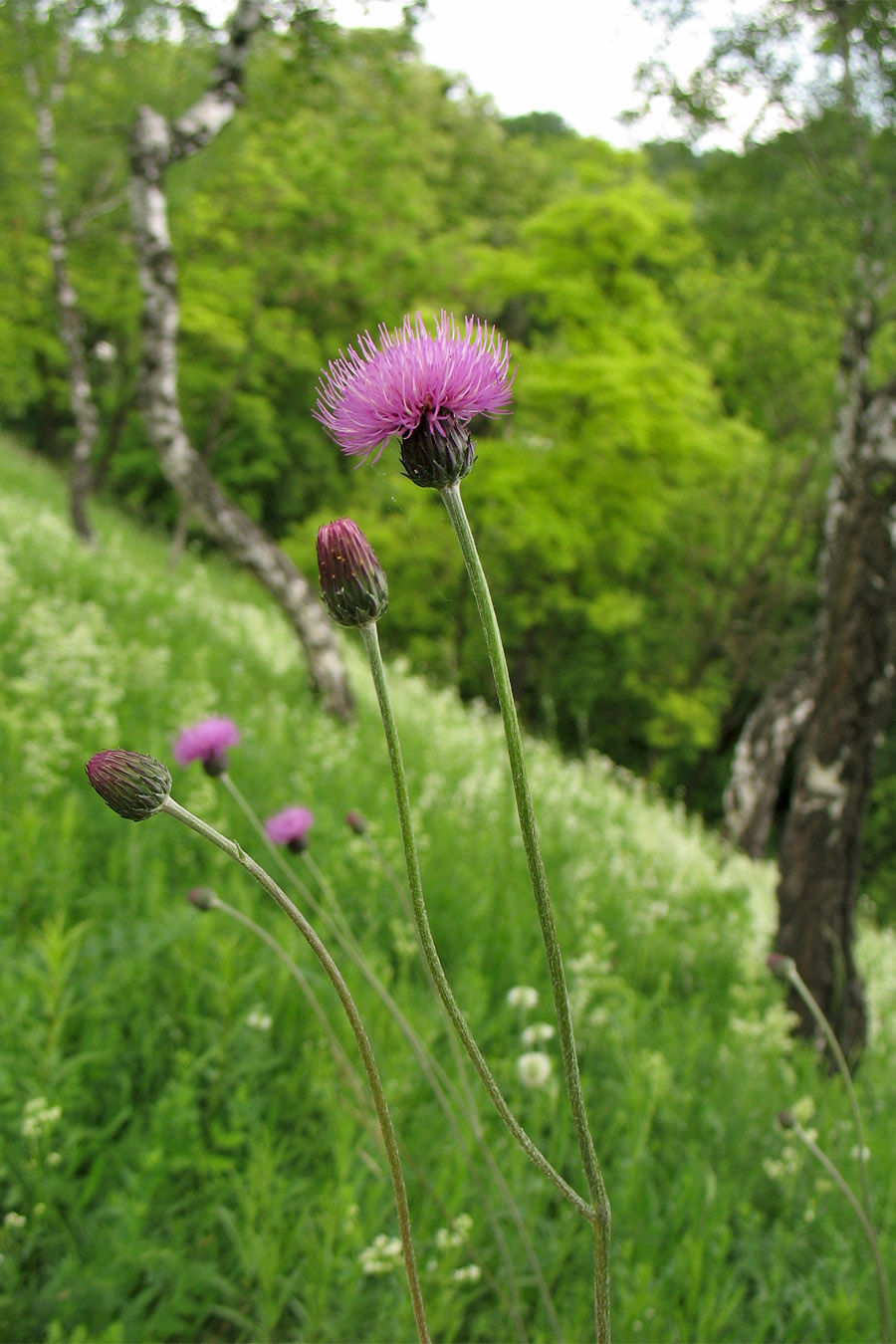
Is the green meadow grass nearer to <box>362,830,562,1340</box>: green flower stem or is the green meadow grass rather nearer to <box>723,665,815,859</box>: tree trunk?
<box>362,830,562,1340</box>: green flower stem

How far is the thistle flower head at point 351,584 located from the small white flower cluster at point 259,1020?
4.94 ft

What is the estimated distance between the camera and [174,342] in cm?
650

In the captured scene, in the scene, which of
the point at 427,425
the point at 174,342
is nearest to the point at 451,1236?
the point at 427,425

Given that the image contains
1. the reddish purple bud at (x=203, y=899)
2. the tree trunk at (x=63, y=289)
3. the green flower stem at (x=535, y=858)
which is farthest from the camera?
the tree trunk at (x=63, y=289)

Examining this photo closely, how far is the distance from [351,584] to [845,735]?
367 cm

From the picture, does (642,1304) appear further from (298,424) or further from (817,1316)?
(298,424)

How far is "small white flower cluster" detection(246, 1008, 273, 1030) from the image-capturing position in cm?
219

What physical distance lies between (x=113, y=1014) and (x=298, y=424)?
70.1ft

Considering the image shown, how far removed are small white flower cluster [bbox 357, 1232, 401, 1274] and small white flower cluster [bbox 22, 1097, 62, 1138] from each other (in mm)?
654

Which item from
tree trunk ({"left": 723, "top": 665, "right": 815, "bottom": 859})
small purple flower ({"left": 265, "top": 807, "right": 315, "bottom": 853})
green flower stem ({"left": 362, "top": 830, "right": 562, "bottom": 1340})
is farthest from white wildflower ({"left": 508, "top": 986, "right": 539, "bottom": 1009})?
tree trunk ({"left": 723, "top": 665, "right": 815, "bottom": 859})

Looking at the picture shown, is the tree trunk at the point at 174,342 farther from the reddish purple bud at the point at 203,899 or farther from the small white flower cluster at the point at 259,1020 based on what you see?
the reddish purple bud at the point at 203,899

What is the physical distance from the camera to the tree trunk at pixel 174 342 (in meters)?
6.34

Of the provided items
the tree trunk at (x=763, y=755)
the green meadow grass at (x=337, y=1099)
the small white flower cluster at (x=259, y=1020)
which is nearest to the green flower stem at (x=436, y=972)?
the green meadow grass at (x=337, y=1099)

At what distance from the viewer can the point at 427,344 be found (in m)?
0.90
